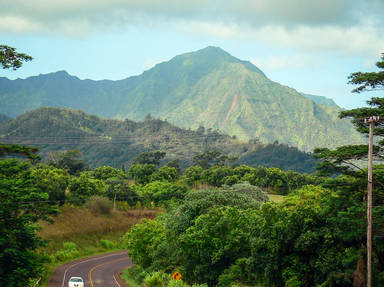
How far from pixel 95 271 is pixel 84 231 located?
1999 centimetres

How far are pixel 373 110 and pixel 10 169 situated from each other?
2186 cm

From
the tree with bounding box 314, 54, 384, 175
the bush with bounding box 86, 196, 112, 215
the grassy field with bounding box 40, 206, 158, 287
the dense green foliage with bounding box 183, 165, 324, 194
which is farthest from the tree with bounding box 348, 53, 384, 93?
the dense green foliage with bounding box 183, 165, 324, 194

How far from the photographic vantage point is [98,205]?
267ft

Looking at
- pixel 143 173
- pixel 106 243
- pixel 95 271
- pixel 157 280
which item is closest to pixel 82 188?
pixel 106 243

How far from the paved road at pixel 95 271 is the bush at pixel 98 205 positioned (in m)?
11.7

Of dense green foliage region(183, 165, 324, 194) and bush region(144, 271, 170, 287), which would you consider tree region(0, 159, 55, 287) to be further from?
dense green foliage region(183, 165, 324, 194)

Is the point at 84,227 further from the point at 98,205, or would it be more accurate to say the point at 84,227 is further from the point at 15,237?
the point at 15,237

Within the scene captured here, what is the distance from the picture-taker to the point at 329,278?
28.5 meters

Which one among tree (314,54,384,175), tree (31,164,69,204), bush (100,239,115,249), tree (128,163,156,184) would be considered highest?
tree (314,54,384,175)

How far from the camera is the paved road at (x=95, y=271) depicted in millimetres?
46062

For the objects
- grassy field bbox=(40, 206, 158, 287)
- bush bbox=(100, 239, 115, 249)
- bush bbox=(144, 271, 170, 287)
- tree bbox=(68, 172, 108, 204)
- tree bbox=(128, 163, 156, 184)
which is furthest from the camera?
tree bbox=(128, 163, 156, 184)

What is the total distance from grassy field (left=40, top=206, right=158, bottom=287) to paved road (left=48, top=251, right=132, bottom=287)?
2.63m

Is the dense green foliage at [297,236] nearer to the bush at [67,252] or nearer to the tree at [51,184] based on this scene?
the bush at [67,252]

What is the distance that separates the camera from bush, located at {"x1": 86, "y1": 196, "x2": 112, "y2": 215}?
8050 centimetres
